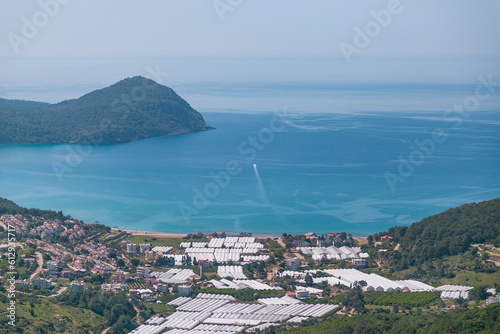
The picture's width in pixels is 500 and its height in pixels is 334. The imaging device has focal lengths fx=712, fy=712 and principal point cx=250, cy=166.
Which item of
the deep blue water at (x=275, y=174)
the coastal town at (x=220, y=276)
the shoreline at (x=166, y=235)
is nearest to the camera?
the coastal town at (x=220, y=276)

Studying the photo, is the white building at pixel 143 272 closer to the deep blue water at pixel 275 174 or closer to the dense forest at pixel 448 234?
the deep blue water at pixel 275 174

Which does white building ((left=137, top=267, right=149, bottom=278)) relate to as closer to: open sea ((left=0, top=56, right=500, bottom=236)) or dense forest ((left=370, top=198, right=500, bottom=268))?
open sea ((left=0, top=56, right=500, bottom=236))

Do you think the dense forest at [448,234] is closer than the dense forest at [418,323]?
No

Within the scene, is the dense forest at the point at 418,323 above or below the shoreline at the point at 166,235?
below

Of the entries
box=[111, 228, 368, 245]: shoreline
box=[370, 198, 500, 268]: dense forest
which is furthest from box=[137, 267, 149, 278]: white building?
box=[370, 198, 500, 268]: dense forest

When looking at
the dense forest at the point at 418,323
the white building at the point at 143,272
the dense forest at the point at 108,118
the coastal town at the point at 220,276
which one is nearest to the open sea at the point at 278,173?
the dense forest at the point at 108,118

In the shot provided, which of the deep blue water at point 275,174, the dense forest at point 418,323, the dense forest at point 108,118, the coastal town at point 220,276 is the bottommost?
the dense forest at point 418,323
